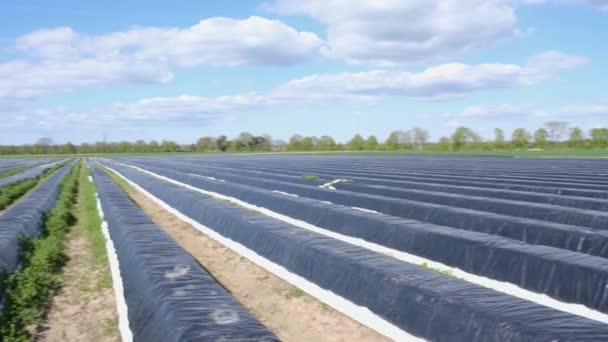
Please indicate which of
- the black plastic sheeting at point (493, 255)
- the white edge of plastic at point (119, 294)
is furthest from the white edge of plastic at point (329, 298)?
the white edge of plastic at point (119, 294)

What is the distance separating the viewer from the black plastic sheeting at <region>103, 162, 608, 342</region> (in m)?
3.42

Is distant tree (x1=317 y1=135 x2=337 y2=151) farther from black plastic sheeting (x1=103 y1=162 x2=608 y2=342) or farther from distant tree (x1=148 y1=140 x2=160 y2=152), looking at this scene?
black plastic sheeting (x1=103 y1=162 x2=608 y2=342)

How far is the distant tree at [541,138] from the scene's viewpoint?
65875 mm

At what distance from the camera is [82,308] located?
5199 millimetres

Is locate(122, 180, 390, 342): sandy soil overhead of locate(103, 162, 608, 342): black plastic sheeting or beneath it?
beneath

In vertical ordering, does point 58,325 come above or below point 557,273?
below

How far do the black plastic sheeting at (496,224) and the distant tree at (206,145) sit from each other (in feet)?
278

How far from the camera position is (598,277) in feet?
14.6

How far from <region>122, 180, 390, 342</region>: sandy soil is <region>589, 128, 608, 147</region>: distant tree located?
59834mm

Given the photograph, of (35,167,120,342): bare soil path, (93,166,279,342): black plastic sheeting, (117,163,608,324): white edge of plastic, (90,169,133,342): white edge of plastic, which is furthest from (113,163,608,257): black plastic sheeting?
(35,167,120,342): bare soil path

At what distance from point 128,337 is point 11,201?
43.6 ft

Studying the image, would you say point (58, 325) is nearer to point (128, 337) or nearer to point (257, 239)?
Result: point (128, 337)

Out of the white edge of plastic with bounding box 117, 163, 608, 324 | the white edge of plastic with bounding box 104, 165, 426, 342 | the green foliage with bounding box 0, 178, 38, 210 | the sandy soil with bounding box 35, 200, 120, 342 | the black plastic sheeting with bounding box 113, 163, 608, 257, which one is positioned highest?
the black plastic sheeting with bounding box 113, 163, 608, 257

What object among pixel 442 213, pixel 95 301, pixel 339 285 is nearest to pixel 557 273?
pixel 339 285
